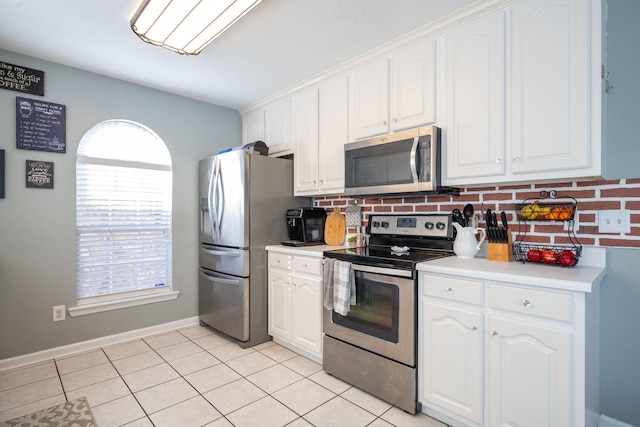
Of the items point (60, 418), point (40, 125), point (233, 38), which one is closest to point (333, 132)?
point (233, 38)

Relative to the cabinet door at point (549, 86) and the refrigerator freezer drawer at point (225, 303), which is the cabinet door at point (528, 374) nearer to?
the cabinet door at point (549, 86)

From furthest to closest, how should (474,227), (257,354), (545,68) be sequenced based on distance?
(257,354) < (474,227) < (545,68)

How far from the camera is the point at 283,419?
188 cm

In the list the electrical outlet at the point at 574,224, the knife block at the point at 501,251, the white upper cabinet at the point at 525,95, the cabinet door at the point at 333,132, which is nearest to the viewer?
the white upper cabinet at the point at 525,95

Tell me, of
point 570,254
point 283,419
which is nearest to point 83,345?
point 283,419

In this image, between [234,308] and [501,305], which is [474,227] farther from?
[234,308]

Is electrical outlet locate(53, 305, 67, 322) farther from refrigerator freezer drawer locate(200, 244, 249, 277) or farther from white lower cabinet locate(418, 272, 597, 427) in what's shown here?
white lower cabinet locate(418, 272, 597, 427)

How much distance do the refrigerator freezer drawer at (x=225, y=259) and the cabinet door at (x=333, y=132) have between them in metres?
0.92

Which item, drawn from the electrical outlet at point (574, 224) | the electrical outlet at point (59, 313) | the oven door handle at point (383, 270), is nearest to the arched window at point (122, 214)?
the electrical outlet at point (59, 313)

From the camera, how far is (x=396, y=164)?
2.25 metres

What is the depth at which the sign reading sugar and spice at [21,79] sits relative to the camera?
8.19ft

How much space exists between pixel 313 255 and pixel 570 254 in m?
1.59

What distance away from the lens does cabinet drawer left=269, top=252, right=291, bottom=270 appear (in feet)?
9.12

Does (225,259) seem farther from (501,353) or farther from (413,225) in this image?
(501,353)
